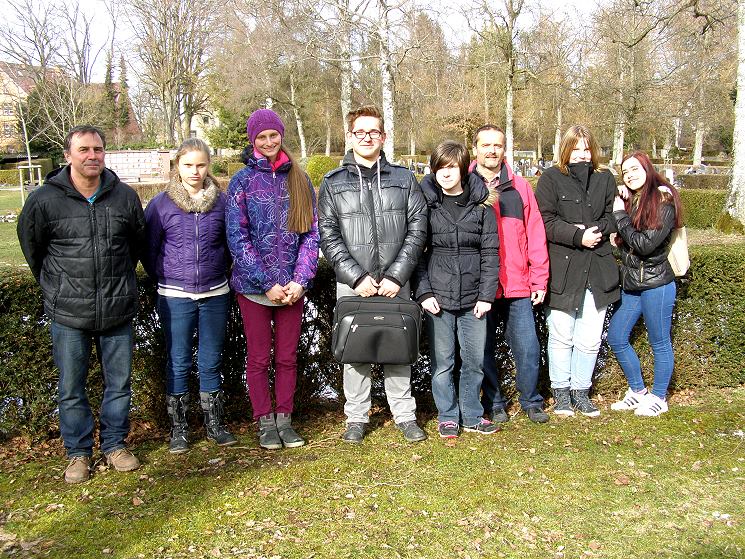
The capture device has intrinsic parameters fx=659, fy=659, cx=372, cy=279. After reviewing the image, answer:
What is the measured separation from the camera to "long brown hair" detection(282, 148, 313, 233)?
4.09 metres

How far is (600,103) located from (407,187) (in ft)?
87.2

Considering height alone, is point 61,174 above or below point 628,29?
below

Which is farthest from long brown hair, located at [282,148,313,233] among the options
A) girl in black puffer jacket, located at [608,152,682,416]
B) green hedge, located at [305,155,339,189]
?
green hedge, located at [305,155,339,189]

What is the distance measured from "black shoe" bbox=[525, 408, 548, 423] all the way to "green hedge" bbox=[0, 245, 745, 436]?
0.34m

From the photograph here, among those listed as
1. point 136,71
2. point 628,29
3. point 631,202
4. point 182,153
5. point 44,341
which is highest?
point 136,71

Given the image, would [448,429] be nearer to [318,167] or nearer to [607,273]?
[607,273]

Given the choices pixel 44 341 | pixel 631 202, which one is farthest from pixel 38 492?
pixel 631 202

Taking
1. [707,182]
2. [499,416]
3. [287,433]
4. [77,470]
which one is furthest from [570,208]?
[707,182]

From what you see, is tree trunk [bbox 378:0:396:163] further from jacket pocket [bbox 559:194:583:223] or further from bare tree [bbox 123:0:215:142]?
bare tree [bbox 123:0:215:142]

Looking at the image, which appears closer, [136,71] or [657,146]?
[136,71]

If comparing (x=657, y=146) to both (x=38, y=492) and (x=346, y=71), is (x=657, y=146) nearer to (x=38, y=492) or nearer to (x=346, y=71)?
(x=346, y=71)

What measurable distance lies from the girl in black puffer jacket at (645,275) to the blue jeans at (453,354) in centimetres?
121

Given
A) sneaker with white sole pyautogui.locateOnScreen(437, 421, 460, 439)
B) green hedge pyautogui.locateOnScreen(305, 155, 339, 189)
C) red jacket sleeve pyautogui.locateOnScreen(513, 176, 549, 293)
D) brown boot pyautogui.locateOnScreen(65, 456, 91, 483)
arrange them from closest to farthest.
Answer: brown boot pyautogui.locateOnScreen(65, 456, 91, 483) < sneaker with white sole pyautogui.locateOnScreen(437, 421, 460, 439) < red jacket sleeve pyautogui.locateOnScreen(513, 176, 549, 293) < green hedge pyautogui.locateOnScreen(305, 155, 339, 189)

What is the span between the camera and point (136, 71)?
43.3m
